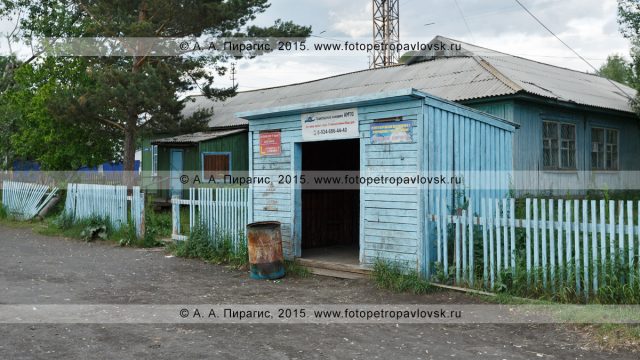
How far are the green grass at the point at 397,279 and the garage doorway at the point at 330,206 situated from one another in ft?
9.67

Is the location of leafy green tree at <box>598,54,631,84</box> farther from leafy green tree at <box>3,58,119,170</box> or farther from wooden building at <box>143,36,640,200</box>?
leafy green tree at <box>3,58,119,170</box>

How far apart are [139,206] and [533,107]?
1077 cm

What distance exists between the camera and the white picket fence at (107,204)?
13.2m

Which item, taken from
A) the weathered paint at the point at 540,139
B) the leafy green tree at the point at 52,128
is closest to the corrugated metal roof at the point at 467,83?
the weathered paint at the point at 540,139

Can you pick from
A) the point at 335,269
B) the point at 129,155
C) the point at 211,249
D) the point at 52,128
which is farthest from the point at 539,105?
the point at 52,128

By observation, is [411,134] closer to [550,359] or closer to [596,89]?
[550,359]

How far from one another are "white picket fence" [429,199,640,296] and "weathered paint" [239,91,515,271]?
345mm

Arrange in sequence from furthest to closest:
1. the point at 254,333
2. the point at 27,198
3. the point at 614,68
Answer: the point at 614,68, the point at 27,198, the point at 254,333

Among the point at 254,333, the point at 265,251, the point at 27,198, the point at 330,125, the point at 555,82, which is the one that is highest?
the point at 555,82

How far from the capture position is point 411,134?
8.14 metres

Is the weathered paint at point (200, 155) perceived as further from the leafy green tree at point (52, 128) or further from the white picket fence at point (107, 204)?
the white picket fence at point (107, 204)

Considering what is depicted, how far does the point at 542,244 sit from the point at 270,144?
17.2 ft

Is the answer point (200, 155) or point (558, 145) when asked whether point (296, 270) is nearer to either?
point (558, 145)

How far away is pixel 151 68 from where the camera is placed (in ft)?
54.3
